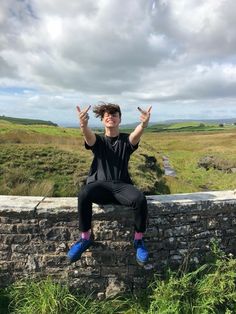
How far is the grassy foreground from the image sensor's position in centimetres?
504

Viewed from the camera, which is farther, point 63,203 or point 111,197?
point 63,203

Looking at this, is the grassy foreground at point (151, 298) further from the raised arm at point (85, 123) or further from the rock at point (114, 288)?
the raised arm at point (85, 123)

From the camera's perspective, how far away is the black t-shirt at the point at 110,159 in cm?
548

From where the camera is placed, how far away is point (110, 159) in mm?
5512

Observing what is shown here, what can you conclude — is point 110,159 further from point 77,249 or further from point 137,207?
point 77,249

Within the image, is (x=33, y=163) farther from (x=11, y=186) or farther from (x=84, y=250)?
(x=84, y=250)

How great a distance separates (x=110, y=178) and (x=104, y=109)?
3.43 feet

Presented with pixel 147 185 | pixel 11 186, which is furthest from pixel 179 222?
Answer: pixel 147 185

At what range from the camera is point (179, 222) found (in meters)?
5.75

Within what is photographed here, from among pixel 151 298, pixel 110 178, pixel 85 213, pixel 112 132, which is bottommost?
pixel 151 298

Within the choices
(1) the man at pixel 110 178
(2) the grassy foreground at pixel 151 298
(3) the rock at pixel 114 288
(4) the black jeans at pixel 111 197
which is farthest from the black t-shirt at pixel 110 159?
(2) the grassy foreground at pixel 151 298

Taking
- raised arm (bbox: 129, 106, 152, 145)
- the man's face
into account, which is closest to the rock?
raised arm (bbox: 129, 106, 152, 145)

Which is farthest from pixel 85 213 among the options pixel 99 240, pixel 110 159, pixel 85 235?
pixel 110 159

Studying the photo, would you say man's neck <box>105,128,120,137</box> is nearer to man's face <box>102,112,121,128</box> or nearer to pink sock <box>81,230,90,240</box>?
man's face <box>102,112,121,128</box>
